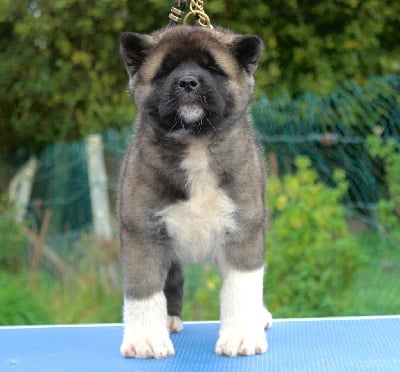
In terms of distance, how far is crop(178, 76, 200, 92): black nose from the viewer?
332 centimetres

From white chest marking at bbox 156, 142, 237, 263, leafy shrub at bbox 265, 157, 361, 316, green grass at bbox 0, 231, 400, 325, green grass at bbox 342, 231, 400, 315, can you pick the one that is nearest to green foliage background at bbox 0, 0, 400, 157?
green grass at bbox 0, 231, 400, 325

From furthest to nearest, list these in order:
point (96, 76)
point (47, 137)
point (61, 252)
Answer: point (47, 137)
point (96, 76)
point (61, 252)

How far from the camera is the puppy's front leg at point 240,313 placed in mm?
3588

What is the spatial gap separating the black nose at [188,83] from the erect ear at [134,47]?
1.18 feet

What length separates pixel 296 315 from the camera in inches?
230

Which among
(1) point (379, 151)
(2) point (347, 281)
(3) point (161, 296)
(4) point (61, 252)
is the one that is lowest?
(4) point (61, 252)

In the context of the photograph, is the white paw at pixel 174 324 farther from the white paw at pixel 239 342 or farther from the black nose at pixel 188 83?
the black nose at pixel 188 83

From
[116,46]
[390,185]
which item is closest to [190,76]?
[390,185]

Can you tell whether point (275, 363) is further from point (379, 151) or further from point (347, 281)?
point (379, 151)

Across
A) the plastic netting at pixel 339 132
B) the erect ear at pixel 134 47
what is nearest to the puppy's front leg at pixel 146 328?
the erect ear at pixel 134 47

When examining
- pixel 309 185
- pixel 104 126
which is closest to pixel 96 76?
pixel 104 126

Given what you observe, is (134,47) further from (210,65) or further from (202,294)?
(202,294)

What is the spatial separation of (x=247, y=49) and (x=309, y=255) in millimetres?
2490

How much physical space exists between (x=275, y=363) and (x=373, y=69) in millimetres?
5839
